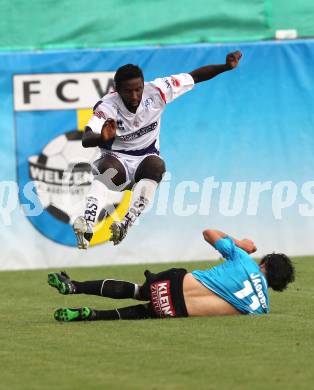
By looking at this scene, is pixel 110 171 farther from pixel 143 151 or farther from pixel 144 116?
pixel 144 116

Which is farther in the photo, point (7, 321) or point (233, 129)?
point (233, 129)

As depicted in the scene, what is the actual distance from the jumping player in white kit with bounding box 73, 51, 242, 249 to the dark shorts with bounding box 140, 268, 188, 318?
27.7 inches

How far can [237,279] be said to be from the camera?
28.9ft

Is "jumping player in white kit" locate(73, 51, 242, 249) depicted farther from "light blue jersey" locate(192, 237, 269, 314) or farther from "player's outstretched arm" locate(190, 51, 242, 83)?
"light blue jersey" locate(192, 237, 269, 314)

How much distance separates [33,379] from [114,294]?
8.97ft

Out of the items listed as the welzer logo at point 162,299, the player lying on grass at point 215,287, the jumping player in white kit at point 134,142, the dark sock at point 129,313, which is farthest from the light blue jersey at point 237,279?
the jumping player in white kit at point 134,142

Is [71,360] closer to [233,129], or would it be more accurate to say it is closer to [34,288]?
[34,288]

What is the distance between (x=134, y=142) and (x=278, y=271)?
6.31 feet

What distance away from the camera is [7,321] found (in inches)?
370

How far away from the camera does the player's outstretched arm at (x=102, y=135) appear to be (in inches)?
350

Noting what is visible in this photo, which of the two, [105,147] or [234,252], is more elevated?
[105,147]

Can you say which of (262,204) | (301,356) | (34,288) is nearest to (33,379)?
(301,356)

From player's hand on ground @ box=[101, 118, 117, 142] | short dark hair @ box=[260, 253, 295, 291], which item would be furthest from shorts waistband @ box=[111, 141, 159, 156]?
short dark hair @ box=[260, 253, 295, 291]

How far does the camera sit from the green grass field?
6473mm
